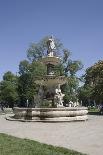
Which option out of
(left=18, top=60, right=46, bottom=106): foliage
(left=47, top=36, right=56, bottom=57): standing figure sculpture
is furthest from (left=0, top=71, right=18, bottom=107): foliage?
(left=47, top=36, right=56, bottom=57): standing figure sculpture

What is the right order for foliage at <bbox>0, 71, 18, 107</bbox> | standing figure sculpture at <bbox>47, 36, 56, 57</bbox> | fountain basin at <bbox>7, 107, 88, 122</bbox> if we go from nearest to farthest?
fountain basin at <bbox>7, 107, 88, 122</bbox>
standing figure sculpture at <bbox>47, 36, 56, 57</bbox>
foliage at <bbox>0, 71, 18, 107</bbox>

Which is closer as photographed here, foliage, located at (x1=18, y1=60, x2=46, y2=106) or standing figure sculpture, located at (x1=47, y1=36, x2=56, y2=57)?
standing figure sculpture, located at (x1=47, y1=36, x2=56, y2=57)

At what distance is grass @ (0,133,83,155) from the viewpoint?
10.1 m

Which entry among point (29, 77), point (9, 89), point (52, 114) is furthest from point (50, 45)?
point (9, 89)

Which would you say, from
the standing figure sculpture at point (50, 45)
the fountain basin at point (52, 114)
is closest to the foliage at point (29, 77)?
the standing figure sculpture at point (50, 45)

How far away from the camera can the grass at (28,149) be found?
1009cm

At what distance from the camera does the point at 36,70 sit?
209 ft

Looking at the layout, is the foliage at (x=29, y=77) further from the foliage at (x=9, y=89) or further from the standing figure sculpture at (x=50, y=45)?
the standing figure sculpture at (x=50, y=45)

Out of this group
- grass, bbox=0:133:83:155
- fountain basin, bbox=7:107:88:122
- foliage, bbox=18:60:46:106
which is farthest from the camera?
foliage, bbox=18:60:46:106

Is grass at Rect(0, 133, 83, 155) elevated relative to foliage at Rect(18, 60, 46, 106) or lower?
lower

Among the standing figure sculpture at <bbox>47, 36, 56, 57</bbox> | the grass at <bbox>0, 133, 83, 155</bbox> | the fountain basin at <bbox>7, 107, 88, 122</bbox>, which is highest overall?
the standing figure sculpture at <bbox>47, 36, 56, 57</bbox>

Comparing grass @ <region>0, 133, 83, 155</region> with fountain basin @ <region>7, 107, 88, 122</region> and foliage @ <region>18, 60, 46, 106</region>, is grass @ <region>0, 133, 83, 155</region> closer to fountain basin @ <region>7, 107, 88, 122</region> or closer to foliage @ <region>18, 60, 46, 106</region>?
fountain basin @ <region>7, 107, 88, 122</region>

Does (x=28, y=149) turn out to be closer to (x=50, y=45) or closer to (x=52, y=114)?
(x=52, y=114)

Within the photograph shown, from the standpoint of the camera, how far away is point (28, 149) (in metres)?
10.7
